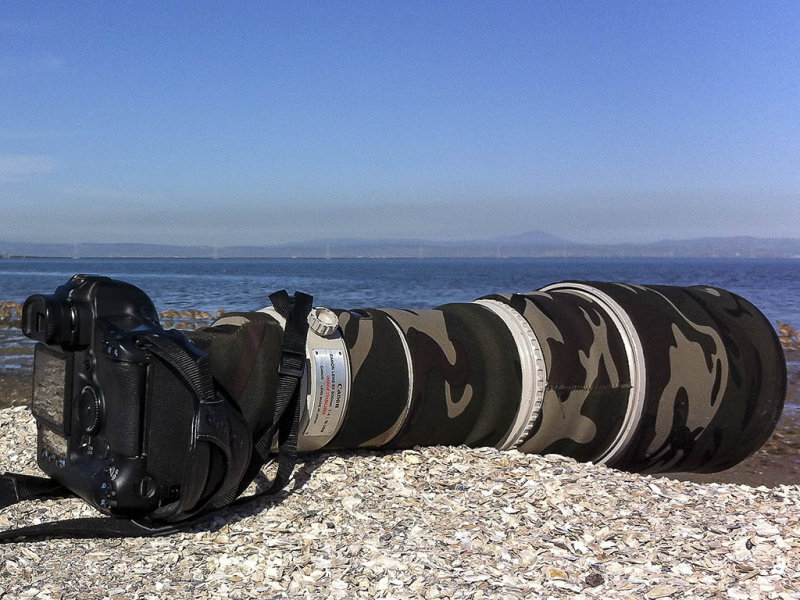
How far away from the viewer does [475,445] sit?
187 inches

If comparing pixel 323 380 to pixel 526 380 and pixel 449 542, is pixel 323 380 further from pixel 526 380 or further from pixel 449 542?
pixel 526 380

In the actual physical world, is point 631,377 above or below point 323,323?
below

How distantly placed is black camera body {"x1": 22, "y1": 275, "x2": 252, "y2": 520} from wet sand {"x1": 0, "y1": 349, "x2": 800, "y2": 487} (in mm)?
4473

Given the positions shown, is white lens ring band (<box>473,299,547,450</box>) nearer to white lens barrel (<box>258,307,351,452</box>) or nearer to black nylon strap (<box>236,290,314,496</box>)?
white lens barrel (<box>258,307,351,452</box>)

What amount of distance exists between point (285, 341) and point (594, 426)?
2045mm

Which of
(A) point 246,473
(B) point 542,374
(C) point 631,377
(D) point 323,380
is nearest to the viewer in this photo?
(A) point 246,473

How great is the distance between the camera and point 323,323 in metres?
4.22

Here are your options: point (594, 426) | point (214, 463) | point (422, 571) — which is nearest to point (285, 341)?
point (214, 463)

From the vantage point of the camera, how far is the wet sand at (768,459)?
287 inches

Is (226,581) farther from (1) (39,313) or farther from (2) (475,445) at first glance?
(2) (475,445)

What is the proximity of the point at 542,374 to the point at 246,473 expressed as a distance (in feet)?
5.94

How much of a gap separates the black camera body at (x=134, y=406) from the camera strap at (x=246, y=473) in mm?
76

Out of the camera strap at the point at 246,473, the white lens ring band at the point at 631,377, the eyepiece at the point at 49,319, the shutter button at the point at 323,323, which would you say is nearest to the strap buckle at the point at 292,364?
the camera strap at the point at 246,473

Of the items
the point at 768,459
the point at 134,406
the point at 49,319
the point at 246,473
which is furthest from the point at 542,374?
the point at 768,459
